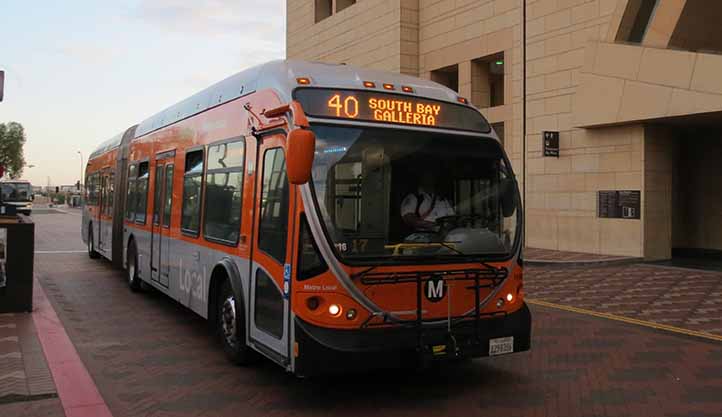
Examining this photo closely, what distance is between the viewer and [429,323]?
539cm

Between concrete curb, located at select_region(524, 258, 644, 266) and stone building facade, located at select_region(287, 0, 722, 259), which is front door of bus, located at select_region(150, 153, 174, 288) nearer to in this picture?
concrete curb, located at select_region(524, 258, 644, 266)

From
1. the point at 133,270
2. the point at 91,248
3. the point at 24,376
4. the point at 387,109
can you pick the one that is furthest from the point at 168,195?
the point at 91,248

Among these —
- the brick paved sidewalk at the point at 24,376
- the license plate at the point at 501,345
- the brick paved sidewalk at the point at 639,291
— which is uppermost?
the license plate at the point at 501,345

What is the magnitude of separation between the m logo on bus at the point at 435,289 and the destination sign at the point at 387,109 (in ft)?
4.53

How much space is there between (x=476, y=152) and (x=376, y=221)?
1.22 meters

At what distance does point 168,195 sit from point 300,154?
503cm

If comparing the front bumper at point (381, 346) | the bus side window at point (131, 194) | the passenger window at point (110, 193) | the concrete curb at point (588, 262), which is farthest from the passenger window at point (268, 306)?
the concrete curb at point (588, 262)

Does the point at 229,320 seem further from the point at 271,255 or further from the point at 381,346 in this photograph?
the point at 381,346

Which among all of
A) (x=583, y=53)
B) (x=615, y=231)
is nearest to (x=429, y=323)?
(x=615, y=231)

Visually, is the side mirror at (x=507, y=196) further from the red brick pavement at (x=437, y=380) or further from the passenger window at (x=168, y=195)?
the passenger window at (x=168, y=195)

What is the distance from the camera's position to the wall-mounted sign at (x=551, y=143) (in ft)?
61.2

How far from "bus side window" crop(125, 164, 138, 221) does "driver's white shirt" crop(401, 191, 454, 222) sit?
24.1 feet

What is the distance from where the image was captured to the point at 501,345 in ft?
18.7

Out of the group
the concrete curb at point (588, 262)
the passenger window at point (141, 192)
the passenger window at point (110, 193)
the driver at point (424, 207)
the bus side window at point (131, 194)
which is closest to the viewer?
the driver at point (424, 207)
